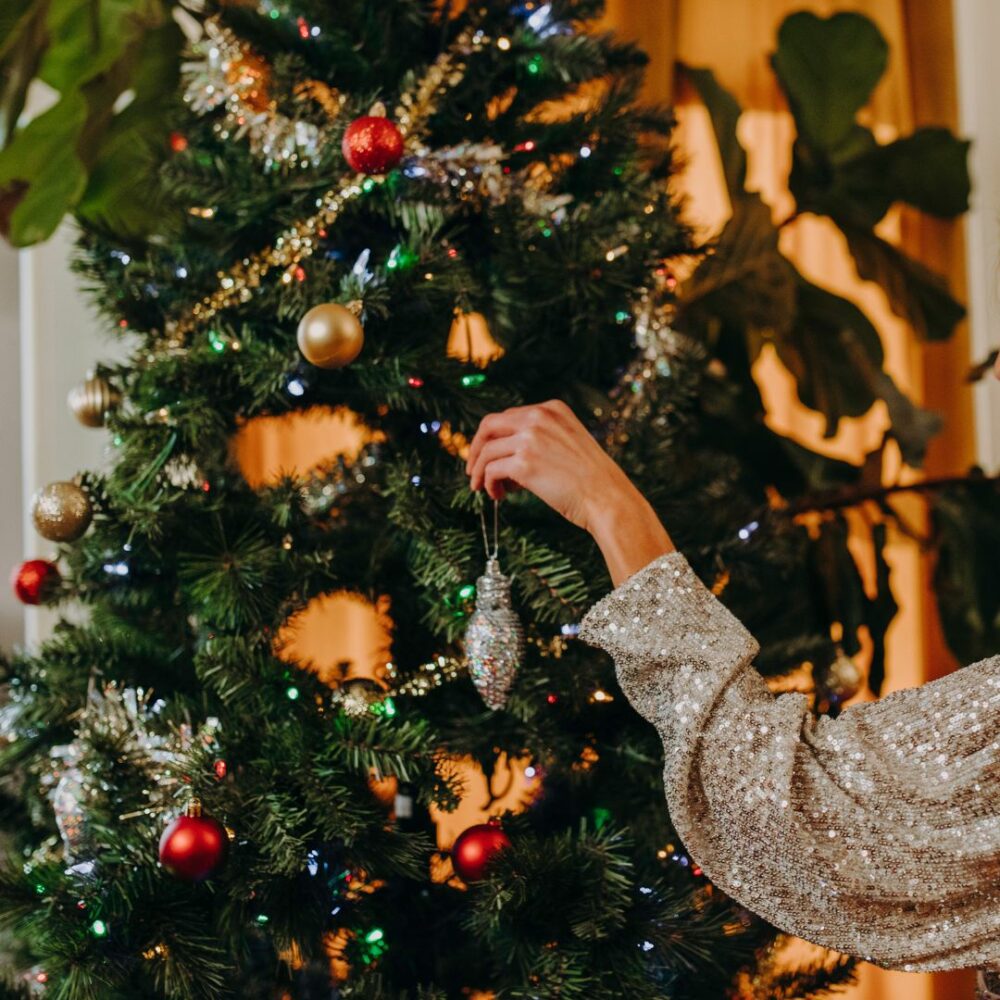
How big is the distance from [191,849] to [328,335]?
350mm

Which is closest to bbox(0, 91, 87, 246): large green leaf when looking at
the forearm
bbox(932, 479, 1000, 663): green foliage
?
the forearm

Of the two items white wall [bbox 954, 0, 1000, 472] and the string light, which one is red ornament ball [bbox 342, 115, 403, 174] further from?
white wall [bbox 954, 0, 1000, 472]

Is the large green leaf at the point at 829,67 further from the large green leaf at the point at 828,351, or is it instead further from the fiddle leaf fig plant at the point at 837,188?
the large green leaf at the point at 828,351

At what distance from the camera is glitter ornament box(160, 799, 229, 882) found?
2.22 feet

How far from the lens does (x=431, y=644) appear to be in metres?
0.91

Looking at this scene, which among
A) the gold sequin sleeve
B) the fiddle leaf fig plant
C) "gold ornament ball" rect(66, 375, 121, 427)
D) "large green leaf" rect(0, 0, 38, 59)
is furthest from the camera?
the fiddle leaf fig plant

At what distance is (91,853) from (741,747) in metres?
0.48

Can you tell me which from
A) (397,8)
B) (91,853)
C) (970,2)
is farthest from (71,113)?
(970,2)

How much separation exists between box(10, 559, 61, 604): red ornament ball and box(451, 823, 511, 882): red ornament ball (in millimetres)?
410

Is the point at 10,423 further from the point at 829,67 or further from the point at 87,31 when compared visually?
the point at 829,67

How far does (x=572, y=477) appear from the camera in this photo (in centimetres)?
72

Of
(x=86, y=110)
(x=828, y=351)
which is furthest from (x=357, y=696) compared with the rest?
(x=828, y=351)

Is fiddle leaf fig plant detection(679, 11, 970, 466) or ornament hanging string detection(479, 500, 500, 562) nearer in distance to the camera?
ornament hanging string detection(479, 500, 500, 562)

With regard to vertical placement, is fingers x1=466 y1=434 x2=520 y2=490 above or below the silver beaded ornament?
above
